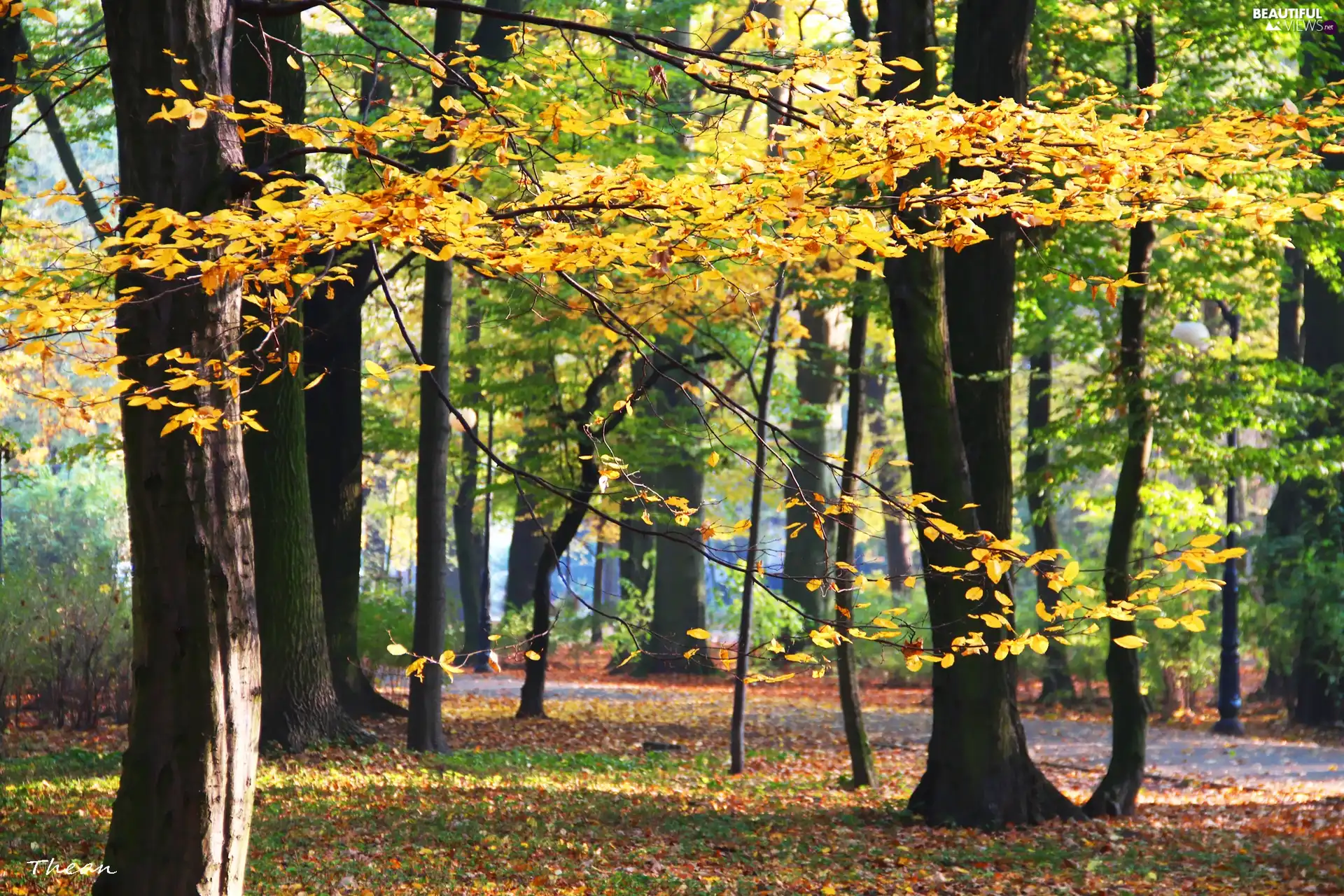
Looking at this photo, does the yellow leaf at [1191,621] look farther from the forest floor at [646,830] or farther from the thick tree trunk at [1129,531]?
the thick tree trunk at [1129,531]

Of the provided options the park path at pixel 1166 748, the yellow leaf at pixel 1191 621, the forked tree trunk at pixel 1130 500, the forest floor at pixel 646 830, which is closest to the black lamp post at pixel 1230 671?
the park path at pixel 1166 748

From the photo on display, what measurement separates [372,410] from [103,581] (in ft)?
14.9

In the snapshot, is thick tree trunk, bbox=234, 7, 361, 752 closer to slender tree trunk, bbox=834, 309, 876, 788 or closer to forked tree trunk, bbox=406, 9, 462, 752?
forked tree trunk, bbox=406, 9, 462, 752

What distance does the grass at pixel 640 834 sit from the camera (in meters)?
6.62

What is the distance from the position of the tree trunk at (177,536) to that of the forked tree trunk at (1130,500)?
6.44 metres

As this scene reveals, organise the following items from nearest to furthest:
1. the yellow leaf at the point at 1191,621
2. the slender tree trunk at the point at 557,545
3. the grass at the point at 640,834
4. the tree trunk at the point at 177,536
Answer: the yellow leaf at the point at 1191,621 → the tree trunk at the point at 177,536 → the grass at the point at 640,834 → the slender tree trunk at the point at 557,545

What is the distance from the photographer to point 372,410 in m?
17.8

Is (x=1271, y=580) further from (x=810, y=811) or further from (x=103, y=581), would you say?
(x=103, y=581)

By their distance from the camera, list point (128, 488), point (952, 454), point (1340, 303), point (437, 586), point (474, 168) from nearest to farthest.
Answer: point (474, 168) < point (128, 488) < point (952, 454) < point (437, 586) < point (1340, 303)

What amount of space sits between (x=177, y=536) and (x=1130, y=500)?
7.31 m

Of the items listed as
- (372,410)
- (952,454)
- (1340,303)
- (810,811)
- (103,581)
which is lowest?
(810,811)

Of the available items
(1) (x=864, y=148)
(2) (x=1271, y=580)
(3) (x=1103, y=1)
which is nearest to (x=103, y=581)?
(3) (x=1103, y=1)

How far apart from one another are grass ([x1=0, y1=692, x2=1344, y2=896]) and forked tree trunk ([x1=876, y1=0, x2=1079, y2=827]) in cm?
24

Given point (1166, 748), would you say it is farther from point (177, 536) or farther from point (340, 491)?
point (177, 536)
